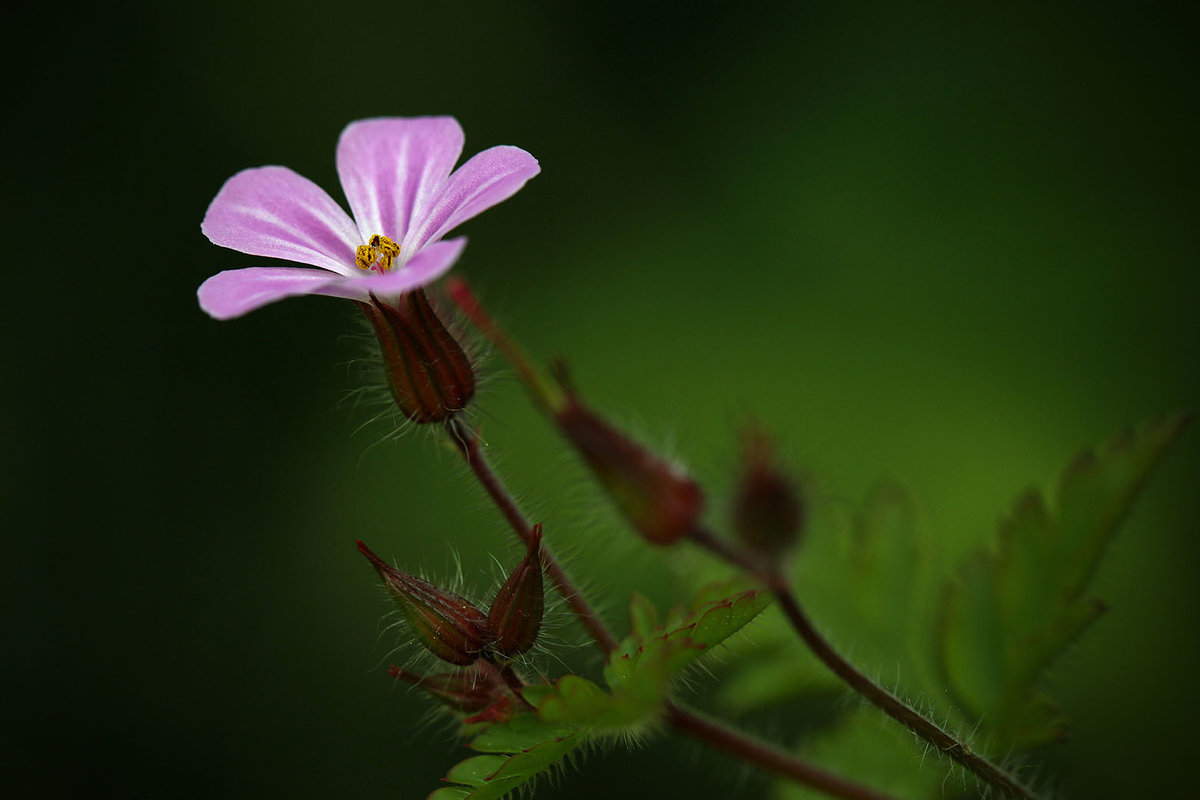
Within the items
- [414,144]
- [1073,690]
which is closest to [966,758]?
[414,144]

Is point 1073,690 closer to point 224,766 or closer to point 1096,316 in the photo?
point 1096,316

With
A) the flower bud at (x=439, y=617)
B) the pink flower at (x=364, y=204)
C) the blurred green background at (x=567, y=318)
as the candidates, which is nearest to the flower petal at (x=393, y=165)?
the pink flower at (x=364, y=204)

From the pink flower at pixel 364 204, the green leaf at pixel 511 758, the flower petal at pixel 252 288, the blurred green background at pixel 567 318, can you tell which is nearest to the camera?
the flower petal at pixel 252 288

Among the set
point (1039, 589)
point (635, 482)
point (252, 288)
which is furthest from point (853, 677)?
point (252, 288)

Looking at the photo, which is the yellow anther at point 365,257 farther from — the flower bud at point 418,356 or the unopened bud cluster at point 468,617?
the unopened bud cluster at point 468,617

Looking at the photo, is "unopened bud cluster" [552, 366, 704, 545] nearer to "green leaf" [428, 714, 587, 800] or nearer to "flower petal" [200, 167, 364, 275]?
"green leaf" [428, 714, 587, 800]

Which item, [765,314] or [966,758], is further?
[765,314]

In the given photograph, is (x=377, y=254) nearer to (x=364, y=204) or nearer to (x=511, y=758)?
(x=364, y=204)
